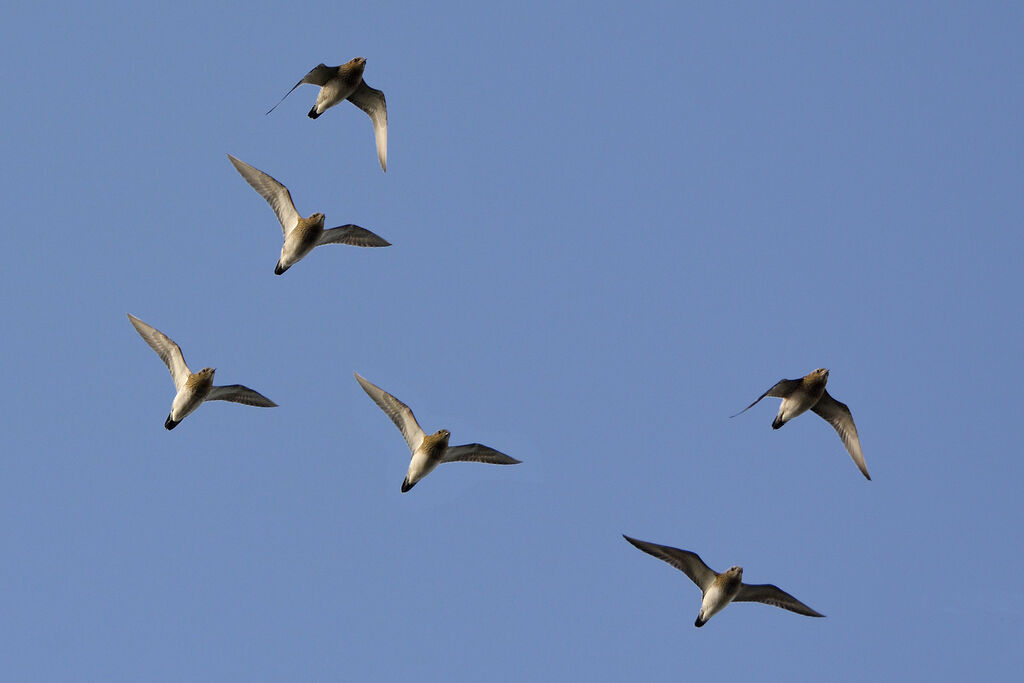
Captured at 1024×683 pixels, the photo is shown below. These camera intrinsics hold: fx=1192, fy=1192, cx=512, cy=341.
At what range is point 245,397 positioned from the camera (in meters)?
28.4

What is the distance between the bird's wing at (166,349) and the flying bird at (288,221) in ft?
10.1

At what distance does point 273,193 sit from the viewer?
96.0ft

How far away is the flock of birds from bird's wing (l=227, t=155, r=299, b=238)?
2 centimetres

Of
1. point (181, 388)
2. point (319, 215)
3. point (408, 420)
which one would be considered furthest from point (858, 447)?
point (181, 388)

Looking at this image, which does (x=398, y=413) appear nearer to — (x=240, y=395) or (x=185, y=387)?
(x=240, y=395)

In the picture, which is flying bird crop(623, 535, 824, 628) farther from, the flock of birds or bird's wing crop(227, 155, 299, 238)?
bird's wing crop(227, 155, 299, 238)

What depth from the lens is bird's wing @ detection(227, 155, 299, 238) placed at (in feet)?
95.5

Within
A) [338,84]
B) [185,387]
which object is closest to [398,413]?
[185,387]

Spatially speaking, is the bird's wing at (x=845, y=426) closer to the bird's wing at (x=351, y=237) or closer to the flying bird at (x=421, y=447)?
the flying bird at (x=421, y=447)

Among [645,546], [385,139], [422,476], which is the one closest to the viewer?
[645,546]

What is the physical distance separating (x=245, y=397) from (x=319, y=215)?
4729 mm

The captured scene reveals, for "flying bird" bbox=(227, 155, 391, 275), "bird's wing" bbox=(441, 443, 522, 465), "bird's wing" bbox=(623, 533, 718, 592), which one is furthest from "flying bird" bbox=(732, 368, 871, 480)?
"flying bird" bbox=(227, 155, 391, 275)

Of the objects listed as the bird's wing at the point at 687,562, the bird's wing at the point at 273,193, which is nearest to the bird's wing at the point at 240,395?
the bird's wing at the point at 273,193

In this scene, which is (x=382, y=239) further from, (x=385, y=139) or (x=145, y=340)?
(x=145, y=340)
